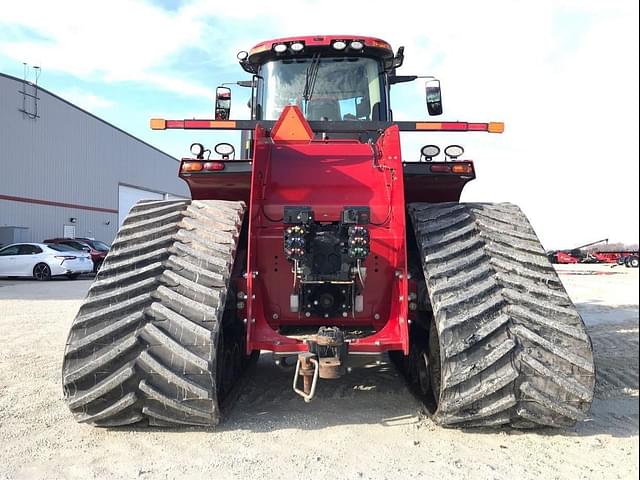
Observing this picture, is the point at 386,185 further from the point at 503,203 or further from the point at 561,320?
the point at 561,320

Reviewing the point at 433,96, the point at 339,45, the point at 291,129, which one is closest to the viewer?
the point at 291,129

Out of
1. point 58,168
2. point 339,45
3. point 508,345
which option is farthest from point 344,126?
point 58,168

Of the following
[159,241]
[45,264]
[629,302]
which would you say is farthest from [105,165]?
[629,302]

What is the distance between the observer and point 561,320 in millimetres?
3686

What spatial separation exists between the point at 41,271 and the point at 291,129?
15.7 m

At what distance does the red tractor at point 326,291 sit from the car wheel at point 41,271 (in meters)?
14.7

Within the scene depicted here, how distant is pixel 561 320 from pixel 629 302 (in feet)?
8.00

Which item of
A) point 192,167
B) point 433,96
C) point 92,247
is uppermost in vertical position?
point 433,96

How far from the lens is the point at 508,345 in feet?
11.7

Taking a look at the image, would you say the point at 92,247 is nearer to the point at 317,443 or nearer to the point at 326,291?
the point at 326,291

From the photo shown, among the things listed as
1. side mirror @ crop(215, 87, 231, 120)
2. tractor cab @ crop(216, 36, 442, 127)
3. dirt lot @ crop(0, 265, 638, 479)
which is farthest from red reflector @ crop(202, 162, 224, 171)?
dirt lot @ crop(0, 265, 638, 479)

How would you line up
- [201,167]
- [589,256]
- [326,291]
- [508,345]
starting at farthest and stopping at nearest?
[589,256], [201,167], [326,291], [508,345]

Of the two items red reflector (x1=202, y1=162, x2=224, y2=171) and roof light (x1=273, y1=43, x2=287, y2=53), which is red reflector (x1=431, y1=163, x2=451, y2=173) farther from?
roof light (x1=273, y1=43, x2=287, y2=53)

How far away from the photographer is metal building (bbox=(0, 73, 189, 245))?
913 inches
